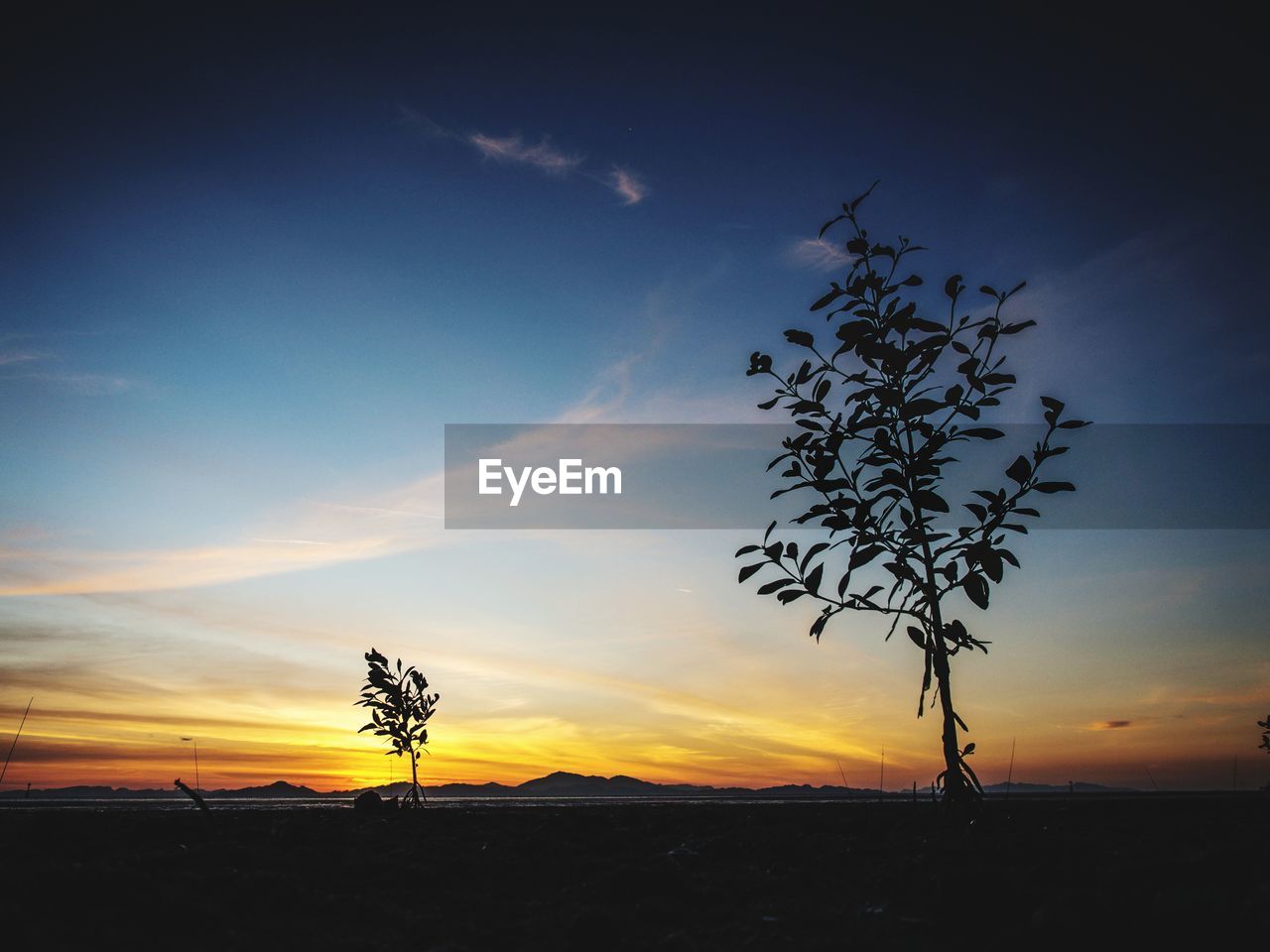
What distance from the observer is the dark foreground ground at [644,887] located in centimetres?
327

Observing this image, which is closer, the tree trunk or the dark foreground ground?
the dark foreground ground

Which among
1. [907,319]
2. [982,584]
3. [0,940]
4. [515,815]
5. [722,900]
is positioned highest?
[907,319]

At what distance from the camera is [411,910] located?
13.5 ft

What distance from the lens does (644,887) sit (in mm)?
4441

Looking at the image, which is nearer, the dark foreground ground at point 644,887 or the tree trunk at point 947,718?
the dark foreground ground at point 644,887

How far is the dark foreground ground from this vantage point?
3273mm

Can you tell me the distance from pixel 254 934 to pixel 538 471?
9751 millimetres

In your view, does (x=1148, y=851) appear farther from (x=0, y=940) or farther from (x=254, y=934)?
(x=0, y=940)

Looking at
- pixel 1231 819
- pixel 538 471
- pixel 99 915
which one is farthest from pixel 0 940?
pixel 538 471

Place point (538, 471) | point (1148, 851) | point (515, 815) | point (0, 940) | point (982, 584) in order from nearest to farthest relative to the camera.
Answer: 1. point (0, 940)
2. point (1148, 851)
3. point (982, 584)
4. point (515, 815)
5. point (538, 471)

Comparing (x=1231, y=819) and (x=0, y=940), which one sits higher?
(x=0, y=940)

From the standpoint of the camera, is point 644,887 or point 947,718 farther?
point 947,718

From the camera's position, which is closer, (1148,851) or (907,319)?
(1148,851)

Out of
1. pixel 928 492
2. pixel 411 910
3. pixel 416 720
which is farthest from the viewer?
pixel 416 720
